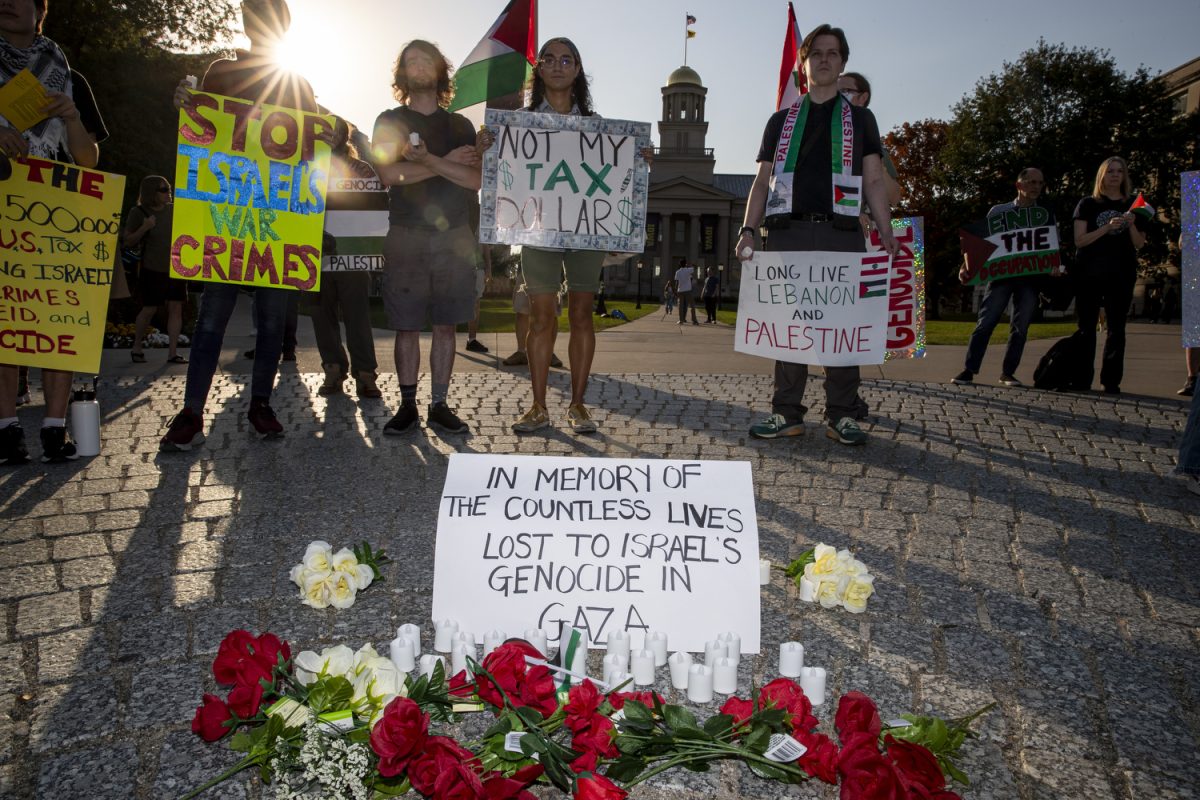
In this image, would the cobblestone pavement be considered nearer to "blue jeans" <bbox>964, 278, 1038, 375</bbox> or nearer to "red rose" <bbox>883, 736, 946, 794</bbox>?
"red rose" <bbox>883, 736, 946, 794</bbox>

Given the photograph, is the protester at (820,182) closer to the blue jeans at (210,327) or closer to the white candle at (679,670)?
the blue jeans at (210,327)

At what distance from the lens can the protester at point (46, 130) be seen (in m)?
4.21

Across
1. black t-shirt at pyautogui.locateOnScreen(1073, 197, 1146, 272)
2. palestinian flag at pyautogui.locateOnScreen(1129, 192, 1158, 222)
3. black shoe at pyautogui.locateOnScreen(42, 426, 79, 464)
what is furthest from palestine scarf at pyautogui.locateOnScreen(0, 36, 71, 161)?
palestinian flag at pyautogui.locateOnScreen(1129, 192, 1158, 222)

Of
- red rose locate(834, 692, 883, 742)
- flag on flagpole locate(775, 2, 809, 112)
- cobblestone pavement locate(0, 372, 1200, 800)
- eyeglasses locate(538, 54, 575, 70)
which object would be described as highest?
flag on flagpole locate(775, 2, 809, 112)

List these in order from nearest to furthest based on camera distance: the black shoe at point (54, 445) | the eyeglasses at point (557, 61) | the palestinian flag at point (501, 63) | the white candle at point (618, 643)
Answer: the white candle at point (618, 643)
the black shoe at point (54, 445)
the eyeglasses at point (557, 61)
the palestinian flag at point (501, 63)

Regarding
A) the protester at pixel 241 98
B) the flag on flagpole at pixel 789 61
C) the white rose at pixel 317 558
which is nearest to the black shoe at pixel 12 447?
the protester at pixel 241 98

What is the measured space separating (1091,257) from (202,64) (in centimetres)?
2558

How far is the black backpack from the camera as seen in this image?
25.2 feet

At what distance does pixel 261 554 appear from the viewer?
323 centimetres

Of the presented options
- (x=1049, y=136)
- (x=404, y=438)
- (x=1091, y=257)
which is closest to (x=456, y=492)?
(x=404, y=438)

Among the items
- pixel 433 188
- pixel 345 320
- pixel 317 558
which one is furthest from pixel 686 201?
pixel 317 558

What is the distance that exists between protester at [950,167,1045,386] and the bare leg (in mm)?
4151

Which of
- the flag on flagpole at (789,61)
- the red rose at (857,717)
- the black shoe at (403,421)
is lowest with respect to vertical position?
the red rose at (857,717)

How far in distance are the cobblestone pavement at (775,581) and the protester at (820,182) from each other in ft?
1.02
